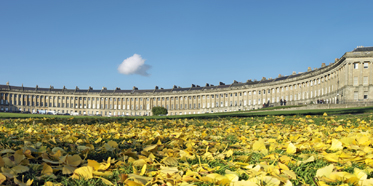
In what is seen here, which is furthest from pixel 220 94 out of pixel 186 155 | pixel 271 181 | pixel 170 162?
pixel 271 181

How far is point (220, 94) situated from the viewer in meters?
108

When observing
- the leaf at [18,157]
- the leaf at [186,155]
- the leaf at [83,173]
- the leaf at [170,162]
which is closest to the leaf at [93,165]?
the leaf at [83,173]

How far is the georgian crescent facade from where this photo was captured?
63.8 m

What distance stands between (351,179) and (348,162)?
2.58ft

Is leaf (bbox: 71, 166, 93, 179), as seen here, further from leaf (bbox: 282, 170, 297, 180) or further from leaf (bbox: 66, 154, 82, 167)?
leaf (bbox: 282, 170, 297, 180)

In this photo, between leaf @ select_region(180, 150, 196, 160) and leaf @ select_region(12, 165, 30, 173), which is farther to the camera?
leaf @ select_region(180, 150, 196, 160)

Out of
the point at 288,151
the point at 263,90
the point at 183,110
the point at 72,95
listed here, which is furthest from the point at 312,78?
the point at 72,95

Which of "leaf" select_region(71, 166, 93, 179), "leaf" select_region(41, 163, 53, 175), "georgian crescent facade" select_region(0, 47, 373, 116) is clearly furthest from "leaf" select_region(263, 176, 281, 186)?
"georgian crescent facade" select_region(0, 47, 373, 116)

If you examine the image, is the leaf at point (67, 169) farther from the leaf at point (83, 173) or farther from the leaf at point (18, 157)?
the leaf at point (18, 157)

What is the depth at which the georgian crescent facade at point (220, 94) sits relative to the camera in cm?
6381

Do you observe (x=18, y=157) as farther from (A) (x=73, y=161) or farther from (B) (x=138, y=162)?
(B) (x=138, y=162)

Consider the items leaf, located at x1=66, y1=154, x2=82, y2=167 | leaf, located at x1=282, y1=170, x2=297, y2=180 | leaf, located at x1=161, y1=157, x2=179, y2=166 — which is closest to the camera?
leaf, located at x1=282, y1=170, x2=297, y2=180

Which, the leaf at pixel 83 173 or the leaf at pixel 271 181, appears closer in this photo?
the leaf at pixel 271 181

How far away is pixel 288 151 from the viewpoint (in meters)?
3.81
